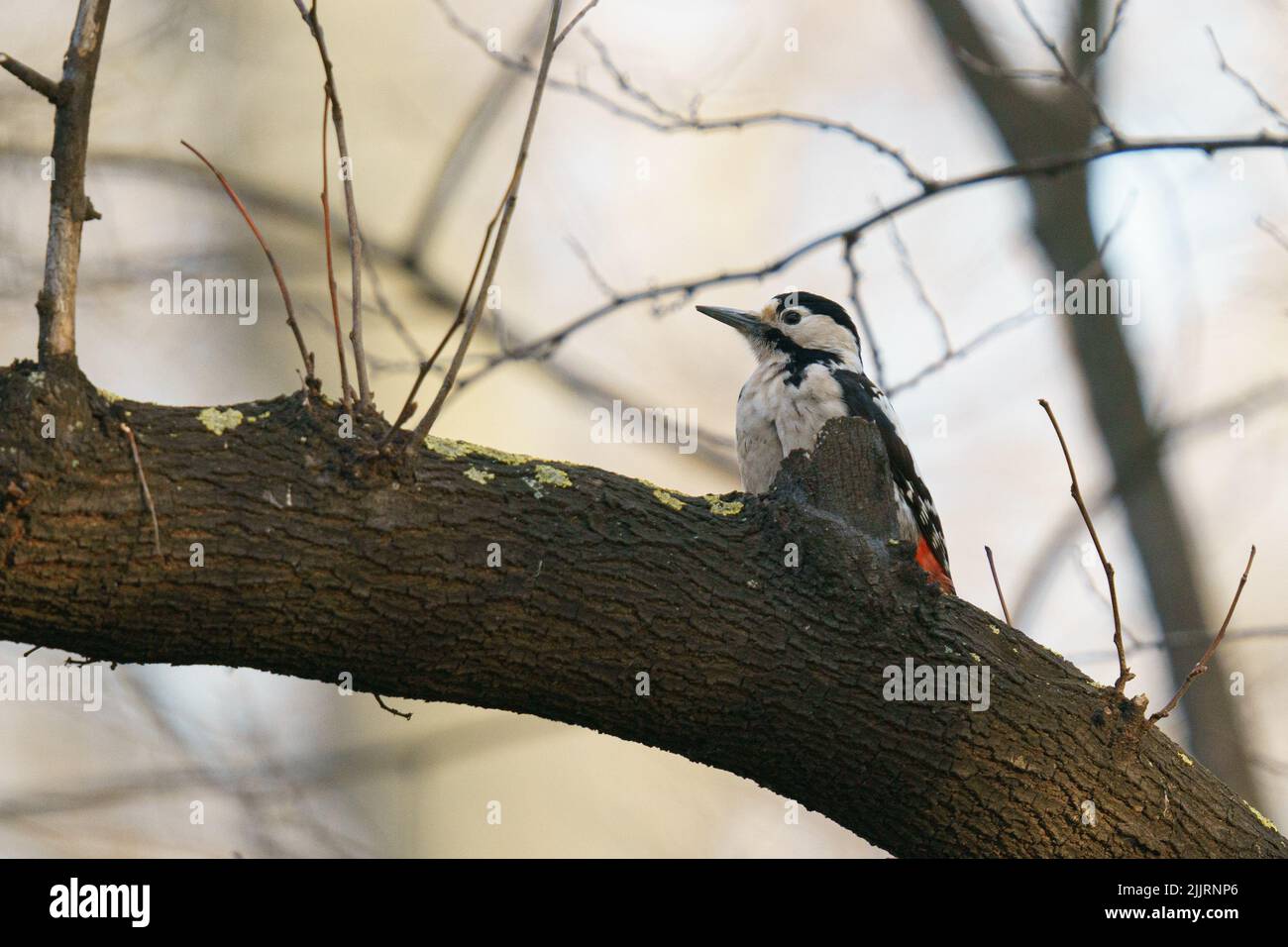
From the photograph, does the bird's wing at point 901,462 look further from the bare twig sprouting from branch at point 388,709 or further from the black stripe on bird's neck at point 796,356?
the bare twig sprouting from branch at point 388,709

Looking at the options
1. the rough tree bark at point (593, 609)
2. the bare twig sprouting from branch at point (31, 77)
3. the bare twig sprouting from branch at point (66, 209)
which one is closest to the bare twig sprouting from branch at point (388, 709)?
the rough tree bark at point (593, 609)

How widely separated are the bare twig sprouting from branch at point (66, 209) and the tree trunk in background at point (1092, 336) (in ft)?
18.6

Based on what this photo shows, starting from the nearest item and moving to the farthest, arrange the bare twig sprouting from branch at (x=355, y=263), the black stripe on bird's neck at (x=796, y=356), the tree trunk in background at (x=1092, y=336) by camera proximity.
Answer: the bare twig sprouting from branch at (x=355, y=263) → the black stripe on bird's neck at (x=796, y=356) → the tree trunk in background at (x=1092, y=336)

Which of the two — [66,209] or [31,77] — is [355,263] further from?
[31,77]

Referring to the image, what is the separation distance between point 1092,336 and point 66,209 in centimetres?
610

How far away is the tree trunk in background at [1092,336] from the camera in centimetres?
699

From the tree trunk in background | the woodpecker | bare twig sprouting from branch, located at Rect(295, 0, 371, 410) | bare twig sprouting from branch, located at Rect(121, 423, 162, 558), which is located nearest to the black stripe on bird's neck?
the woodpecker

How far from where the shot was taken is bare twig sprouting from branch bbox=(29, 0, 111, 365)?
2.25 meters

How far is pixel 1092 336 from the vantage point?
714 cm

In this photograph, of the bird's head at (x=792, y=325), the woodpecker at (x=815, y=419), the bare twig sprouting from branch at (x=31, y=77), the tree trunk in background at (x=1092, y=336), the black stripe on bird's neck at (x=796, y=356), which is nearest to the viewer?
the bare twig sprouting from branch at (x=31, y=77)

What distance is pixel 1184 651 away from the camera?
680 centimetres
